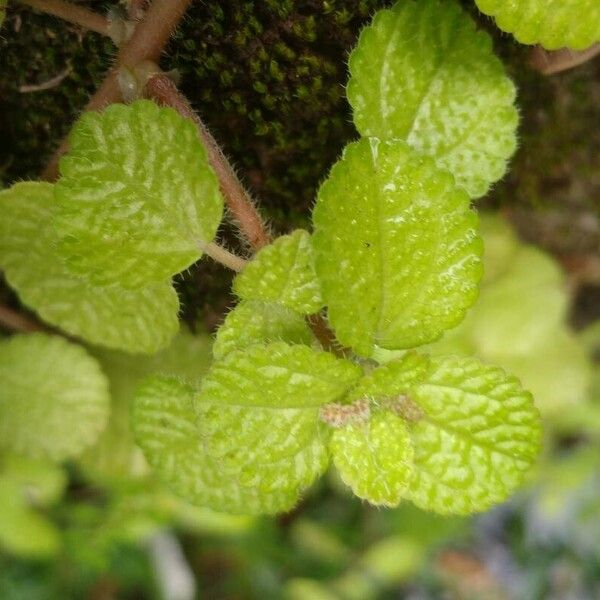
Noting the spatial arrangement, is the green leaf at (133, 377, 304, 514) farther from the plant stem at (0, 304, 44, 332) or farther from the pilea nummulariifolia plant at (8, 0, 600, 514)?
the plant stem at (0, 304, 44, 332)

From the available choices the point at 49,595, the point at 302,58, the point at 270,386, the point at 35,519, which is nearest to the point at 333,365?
the point at 270,386

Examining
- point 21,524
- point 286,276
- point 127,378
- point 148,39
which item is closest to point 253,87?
point 148,39

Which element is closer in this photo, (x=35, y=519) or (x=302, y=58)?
(x=302, y=58)

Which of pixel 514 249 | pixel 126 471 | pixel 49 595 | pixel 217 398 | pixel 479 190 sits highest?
pixel 514 249

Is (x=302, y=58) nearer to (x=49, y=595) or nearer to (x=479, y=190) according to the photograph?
(x=479, y=190)

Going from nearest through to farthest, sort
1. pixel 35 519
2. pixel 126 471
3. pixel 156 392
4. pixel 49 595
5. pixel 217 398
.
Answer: pixel 217 398, pixel 156 392, pixel 126 471, pixel 35 519, pixel 49 595

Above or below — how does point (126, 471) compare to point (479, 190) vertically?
below
